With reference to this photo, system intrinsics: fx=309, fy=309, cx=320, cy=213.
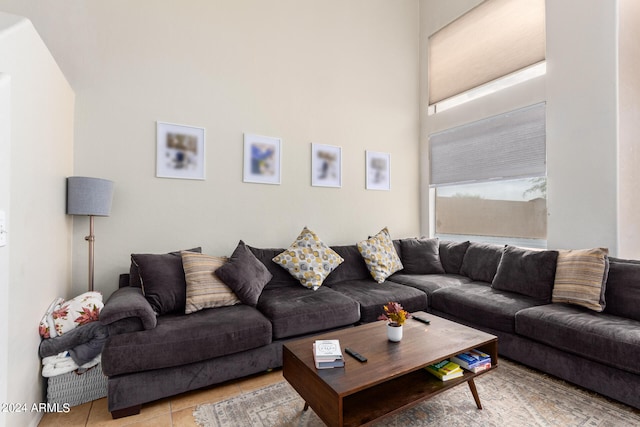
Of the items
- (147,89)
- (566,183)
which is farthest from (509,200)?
(147,89)

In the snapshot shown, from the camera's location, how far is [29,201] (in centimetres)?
164

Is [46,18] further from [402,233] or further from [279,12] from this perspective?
[402,233]

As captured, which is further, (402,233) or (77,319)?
(402,233)

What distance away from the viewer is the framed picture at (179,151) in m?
2.85

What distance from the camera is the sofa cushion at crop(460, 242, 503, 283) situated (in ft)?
10.5

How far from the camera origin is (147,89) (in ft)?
9.20

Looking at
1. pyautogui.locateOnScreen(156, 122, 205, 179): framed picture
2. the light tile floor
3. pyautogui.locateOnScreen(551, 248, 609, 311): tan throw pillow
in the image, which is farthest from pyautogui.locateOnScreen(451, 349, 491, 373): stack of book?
pyautogui.locateOnScreen(156, 122, 205, 179): framed picture

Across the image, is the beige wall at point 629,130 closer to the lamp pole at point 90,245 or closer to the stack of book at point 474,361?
the stack of book at point 474,361

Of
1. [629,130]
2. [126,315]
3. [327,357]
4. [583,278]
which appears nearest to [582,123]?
[629,130]

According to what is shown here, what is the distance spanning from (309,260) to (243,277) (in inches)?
28.9

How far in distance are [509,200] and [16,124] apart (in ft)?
13.7

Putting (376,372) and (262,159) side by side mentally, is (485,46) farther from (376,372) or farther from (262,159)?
(376,372)

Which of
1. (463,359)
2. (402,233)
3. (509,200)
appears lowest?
(463,359)

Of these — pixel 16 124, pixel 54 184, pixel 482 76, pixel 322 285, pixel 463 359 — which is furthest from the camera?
pixel 482 76
